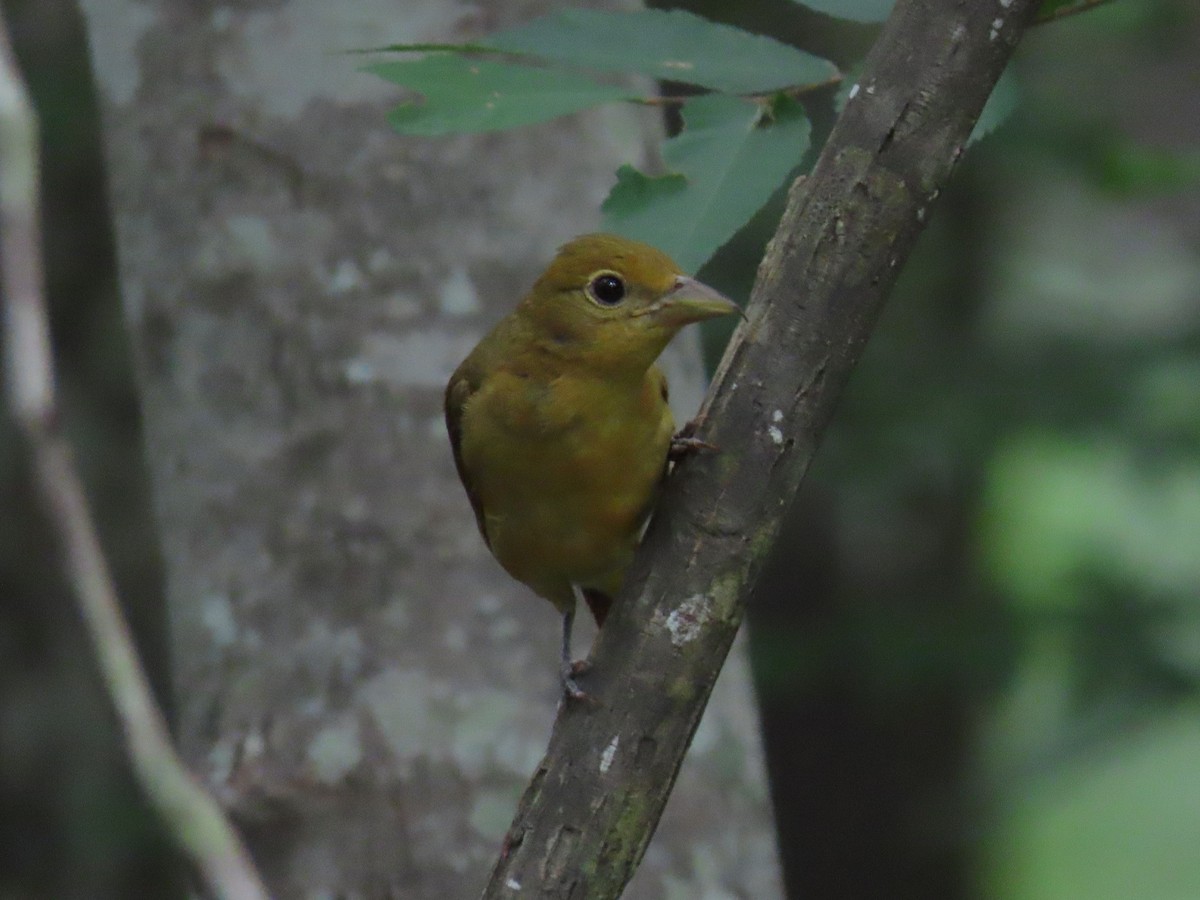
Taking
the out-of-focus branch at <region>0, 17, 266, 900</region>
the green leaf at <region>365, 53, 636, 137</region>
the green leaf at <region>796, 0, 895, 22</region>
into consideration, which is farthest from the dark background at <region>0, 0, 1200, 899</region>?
the out-of-focus branch at <region>0, 17, 266, 900</region>

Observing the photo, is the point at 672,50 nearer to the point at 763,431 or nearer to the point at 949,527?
the point at 763,431

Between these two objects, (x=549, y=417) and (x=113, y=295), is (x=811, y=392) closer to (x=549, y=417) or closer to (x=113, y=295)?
(x=549, y=417)

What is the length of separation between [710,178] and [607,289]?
716mm

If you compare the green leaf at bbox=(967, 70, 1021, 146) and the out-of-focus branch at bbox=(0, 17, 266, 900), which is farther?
the green leaf at bbox=(967, 70, 1021, 146)

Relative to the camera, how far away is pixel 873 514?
20.4ft

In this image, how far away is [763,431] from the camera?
2236 millimetres

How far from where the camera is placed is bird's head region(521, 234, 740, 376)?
9.32 ft

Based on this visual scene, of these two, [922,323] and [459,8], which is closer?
[459,8]

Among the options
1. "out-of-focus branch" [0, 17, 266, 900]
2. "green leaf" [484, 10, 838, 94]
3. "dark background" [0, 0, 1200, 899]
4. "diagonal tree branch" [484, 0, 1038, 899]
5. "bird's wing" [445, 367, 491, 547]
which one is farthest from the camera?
"dark background" [0, 0, 1200, 899]

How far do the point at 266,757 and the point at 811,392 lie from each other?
1635 mm

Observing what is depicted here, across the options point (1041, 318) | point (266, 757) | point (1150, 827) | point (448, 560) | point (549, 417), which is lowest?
point (1150, 827)

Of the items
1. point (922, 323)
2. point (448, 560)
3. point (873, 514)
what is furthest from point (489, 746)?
point (922, 323)

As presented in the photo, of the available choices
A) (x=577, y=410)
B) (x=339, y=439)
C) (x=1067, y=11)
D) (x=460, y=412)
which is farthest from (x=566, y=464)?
(x=1067, y=11)

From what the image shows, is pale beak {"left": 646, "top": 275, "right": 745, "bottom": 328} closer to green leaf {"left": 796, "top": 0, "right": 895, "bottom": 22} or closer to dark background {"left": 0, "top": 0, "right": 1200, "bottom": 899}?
green leaf {"left": 796, "top": 0, "right": 895, "bottom": 22}
